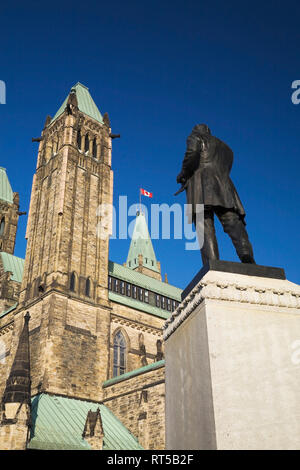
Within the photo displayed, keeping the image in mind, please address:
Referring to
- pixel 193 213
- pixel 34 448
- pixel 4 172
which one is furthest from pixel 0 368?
pixel 4 172

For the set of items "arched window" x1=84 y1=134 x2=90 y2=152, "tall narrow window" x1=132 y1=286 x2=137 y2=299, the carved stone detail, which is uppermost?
"arched window" x1=84 y1=134 x2=90 y2=152

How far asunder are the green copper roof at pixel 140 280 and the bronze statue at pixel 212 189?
3305 centimetres

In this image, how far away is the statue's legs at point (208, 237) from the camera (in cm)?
511

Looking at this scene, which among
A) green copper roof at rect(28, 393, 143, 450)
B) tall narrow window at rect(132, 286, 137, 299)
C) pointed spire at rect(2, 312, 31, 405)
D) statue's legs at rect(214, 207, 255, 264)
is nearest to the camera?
statue's legs at rect(214, 207, 255, 264)

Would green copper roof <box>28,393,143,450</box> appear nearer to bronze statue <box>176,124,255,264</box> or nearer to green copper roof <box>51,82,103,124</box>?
bronze statue <box>176,124,255,264</box>

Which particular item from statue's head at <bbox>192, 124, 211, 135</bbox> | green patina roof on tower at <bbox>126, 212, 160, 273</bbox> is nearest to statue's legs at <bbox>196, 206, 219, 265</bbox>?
statue's head at <bbox>192, 124, 211, 135</bbox>

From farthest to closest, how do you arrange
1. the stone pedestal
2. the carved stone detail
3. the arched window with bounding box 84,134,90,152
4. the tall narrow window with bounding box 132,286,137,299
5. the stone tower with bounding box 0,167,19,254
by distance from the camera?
the stone tower with bounding box 0,167,19,254 → the tall narrow window with bounding box 132,286,137,299 → the arched window with bounding box 84,134,90,152 → the carved stone detail → the stone pedestal

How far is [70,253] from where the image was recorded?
32.2 m

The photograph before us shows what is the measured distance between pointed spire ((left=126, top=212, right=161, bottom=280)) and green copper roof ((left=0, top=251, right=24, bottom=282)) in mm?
21758

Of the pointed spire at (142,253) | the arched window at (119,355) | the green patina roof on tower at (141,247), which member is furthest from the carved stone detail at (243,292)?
the green patina roof on tower at (141,247)

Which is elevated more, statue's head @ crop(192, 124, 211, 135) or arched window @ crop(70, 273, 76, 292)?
arched window @ crop(70, 273, 76, 292)

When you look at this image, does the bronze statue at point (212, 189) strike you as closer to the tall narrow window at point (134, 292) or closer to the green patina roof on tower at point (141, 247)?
the tall narrow window at point (134, 292)

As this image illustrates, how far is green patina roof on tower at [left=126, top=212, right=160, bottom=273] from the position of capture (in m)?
67.7

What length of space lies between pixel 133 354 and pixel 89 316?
5258mm
